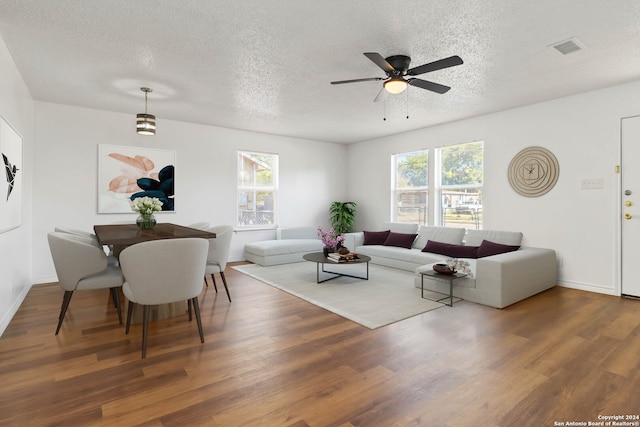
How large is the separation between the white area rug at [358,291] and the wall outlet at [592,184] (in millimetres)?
2452

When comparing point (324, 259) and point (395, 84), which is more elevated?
point (395, 84)

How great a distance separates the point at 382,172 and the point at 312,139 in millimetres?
1744

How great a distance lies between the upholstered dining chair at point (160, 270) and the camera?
247 cm

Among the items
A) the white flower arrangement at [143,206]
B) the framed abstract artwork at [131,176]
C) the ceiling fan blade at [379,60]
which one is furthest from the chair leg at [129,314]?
the framed abstract artwork at [131,176]

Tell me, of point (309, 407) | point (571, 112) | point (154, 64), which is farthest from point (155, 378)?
point (571, 112)

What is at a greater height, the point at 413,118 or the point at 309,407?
the point at 413,118

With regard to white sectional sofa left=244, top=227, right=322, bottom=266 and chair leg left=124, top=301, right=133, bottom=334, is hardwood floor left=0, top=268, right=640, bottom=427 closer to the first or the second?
chair leg left=124, top=301, right=133, bottom=334

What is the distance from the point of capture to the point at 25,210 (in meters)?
4.29

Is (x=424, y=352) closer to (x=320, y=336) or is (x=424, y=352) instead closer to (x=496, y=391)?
(x=496, y=391)

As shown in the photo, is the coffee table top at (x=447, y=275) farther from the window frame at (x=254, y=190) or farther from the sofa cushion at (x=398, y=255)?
the window frame at (x=254, y=190)

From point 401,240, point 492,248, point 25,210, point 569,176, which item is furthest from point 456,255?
point 25,210

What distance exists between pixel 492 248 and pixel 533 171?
1289 millimetres

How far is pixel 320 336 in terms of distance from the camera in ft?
9.50

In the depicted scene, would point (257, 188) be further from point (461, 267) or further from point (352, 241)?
point (461, 267)
